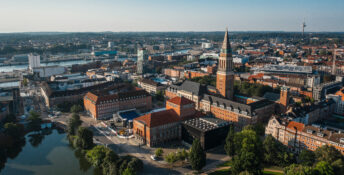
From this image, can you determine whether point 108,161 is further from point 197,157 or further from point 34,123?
point 34,123

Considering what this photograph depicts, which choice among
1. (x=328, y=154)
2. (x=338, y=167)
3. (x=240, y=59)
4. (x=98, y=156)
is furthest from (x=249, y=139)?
(x=240, y=59)

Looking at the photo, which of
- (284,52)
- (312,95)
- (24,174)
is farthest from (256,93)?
(284,52)

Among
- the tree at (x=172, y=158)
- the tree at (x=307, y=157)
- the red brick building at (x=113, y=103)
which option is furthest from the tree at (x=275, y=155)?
the red brick building at (x=113, y=103)

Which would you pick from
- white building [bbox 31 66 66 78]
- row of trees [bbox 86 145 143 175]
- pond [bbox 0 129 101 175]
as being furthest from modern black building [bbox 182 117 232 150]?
white building [bbox 31 66 66 78]

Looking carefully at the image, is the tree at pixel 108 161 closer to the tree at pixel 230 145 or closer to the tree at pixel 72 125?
the tree at pixel 72 125

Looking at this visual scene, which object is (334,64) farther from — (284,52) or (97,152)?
(97,152)
